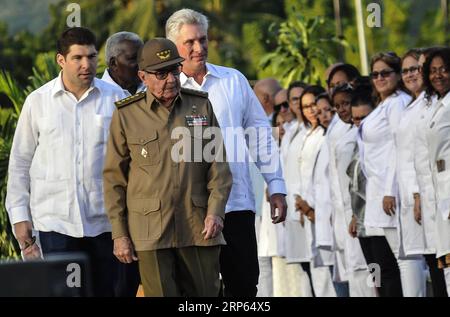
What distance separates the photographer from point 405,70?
13.5 m

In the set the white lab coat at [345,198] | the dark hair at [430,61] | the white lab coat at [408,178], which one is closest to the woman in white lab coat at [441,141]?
the dark hair at [430,61]

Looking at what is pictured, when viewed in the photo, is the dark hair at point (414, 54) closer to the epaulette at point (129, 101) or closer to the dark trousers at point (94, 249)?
the dark trousers at point (94, 249)

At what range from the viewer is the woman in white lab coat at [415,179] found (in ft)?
41.3

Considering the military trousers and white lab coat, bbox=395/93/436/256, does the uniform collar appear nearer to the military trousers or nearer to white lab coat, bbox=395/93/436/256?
the military trousers

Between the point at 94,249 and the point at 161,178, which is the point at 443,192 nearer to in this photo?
the point at 94,249

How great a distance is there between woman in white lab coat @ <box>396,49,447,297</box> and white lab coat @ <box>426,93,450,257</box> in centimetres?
27

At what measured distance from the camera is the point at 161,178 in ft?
30.4

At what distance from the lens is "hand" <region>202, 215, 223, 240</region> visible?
9.20 meters

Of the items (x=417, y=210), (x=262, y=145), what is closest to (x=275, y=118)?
(x=417, y=210)

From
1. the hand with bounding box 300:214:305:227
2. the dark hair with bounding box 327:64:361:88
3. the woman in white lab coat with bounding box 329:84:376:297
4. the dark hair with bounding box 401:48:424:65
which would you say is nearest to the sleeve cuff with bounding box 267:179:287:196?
the dark hair with bounding box 401:48:424:65

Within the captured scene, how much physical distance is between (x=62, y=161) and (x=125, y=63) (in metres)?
1.30

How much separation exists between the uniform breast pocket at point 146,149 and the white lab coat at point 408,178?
3.99 m

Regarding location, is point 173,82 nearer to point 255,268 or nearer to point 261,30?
point 255,268
